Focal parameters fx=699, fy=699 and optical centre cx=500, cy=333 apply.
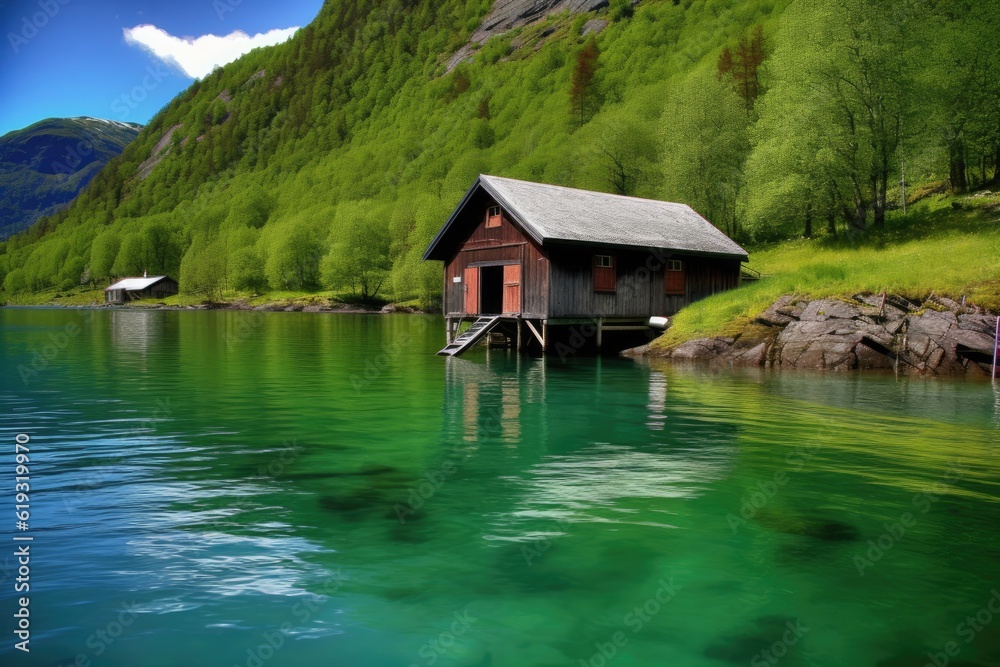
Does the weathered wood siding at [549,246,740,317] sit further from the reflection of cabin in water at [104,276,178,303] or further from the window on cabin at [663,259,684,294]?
the reflection of cabin in water at [104,276,178,303]

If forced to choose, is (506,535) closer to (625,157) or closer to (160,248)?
(625,157)

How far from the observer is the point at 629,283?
3195 centimetres

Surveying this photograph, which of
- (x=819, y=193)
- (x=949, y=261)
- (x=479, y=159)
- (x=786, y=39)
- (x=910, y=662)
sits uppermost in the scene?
(x=479, y=159)

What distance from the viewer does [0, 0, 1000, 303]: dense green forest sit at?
38344mm

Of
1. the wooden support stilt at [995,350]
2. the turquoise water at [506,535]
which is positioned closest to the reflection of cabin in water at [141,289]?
the turquoise water at [506,535]

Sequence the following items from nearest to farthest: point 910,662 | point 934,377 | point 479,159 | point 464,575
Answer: point 910,662 → point 464,575 → point 934,377 → point 479,159

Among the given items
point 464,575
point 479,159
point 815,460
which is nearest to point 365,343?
point 815,460

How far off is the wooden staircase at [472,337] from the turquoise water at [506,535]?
43.9ft

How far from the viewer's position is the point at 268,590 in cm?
603

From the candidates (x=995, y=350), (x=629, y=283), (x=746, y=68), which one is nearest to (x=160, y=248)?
(x=746, y=68)

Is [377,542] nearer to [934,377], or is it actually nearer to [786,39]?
[934,377]

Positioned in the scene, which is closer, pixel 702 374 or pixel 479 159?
pixel 702 374

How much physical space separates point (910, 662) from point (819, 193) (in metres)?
40.1

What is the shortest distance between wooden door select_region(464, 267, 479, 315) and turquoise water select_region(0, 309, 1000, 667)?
17.2m
